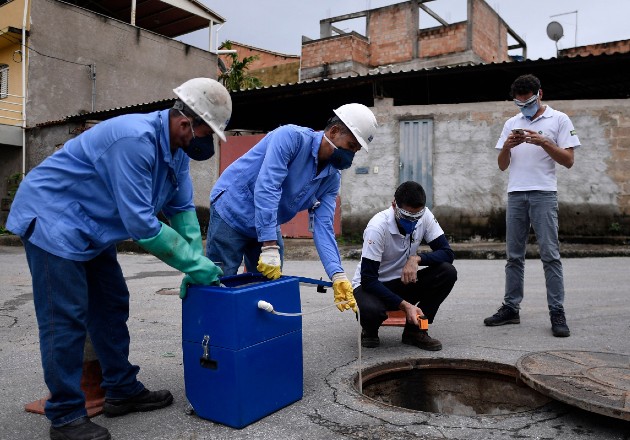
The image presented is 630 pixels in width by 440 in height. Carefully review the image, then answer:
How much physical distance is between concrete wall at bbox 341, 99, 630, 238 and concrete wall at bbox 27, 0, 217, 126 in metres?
10.00

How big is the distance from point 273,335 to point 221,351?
28 centimetres

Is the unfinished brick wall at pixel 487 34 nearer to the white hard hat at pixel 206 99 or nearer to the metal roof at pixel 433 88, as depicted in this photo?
the metal roof at pixel 433 88

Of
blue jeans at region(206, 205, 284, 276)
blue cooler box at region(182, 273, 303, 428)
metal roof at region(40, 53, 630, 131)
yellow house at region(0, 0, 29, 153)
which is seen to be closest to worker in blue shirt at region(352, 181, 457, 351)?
blue jeans at region(206, 205, 284, 276)

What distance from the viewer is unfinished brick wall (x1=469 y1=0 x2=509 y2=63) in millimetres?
19359

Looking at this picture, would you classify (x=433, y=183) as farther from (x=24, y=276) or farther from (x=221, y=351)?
(x=221, y=351)

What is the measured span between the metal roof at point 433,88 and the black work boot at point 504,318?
6.60 meters

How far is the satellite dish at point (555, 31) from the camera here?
1827 cm

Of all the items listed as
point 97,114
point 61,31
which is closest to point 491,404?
point 97,114

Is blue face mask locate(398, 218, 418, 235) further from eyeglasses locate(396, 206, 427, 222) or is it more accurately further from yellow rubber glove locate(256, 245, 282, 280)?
yellow rubber glove locate(256, 245, 282, 280)

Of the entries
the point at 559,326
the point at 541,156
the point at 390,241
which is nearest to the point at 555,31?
the point at 541,156

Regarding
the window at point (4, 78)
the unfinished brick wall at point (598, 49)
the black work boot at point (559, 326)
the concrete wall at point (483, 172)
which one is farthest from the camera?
the window at point (4, 78)

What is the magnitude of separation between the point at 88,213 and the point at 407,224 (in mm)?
2091

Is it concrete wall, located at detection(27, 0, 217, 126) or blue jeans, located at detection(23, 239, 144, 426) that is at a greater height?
concrete wall, located at detection(27, 0, 217, 126)

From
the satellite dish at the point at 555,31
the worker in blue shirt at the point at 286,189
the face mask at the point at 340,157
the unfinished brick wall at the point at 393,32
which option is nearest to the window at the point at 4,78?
the unfinished brick wall at the point at 393,32
